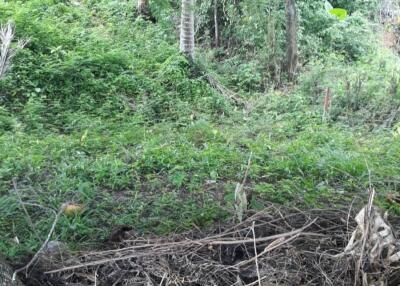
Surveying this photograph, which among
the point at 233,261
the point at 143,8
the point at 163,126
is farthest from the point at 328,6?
the point at 233,261

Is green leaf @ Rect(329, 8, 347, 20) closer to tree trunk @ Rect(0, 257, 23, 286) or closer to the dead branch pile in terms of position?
the dead branch pile

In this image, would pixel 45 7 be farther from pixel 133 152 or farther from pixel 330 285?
pixel 330 285

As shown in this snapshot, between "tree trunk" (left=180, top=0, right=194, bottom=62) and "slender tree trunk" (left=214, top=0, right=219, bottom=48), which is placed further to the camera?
"slender tree trunk" (left=214, top=0, right=219, bottom=48)

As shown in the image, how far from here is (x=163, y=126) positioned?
6559 mm

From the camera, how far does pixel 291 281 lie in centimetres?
306

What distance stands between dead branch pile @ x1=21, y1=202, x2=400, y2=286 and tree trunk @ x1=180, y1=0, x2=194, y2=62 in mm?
5448

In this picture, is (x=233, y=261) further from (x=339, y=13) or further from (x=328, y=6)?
(x=328, y=6)

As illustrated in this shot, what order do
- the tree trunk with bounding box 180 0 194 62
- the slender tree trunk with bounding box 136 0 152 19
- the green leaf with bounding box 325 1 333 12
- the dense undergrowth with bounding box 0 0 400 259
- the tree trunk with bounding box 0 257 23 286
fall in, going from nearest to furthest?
the tree trunk with bounding box 0 257 23 286 < the dense undergrowth with bounding box 0 0 400 259 < the tree trunk with bounding box 180 0 194 62 < the slender tree trunk with bounding box 136 0 152 19 < the green leaf with bounding box 325 1 333 12

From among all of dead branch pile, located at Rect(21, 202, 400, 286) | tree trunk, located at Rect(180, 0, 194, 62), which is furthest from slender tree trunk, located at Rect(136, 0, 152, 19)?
dead branch pile, located at Rect(21, 202, 400, 286)

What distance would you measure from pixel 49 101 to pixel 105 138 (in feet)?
4.79

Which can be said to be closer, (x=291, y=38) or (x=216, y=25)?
(x=291, y=38)

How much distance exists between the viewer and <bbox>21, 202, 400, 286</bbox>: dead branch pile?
308 centimetres

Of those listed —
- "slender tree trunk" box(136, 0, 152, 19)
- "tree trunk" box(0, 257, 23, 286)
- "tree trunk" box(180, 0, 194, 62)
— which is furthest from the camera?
"slender tree trunk" box(136, 0, 152, 19)

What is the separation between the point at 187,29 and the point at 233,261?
5866 millimetres
